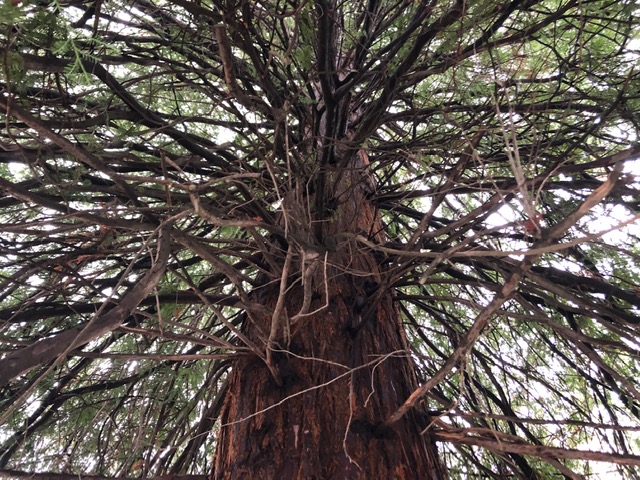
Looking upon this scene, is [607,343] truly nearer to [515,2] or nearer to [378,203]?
[515,2]

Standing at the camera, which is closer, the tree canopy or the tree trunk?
the tree canopy

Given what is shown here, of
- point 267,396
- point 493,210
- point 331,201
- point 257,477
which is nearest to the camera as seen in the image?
point 493,210

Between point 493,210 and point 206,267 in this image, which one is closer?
point 493,210

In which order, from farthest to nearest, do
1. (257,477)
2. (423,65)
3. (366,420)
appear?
(423,65), (366,420), (257,477)

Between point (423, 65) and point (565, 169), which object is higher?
point (423, 65)

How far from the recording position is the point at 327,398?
1.68 metres

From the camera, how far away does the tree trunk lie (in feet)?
4.97

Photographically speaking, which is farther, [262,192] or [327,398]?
[262,192]

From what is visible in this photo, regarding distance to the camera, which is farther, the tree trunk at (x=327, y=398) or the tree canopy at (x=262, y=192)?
the tree trunk at (x=327, y=398)

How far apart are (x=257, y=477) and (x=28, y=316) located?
1.08 m

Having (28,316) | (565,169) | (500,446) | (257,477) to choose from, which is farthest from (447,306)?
(28,316)

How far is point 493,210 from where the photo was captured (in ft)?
4.54

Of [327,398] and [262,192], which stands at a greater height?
[262,192]

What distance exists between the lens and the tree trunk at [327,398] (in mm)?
1515
